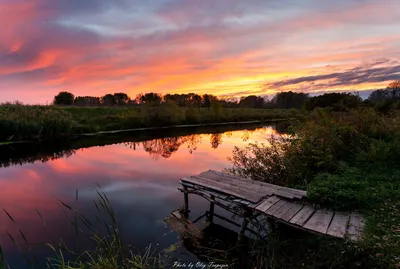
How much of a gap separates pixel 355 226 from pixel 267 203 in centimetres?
A: 184

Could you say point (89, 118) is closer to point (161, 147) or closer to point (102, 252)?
point (161, 147)

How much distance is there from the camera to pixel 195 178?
8.64 meters

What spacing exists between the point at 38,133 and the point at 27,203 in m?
17.5

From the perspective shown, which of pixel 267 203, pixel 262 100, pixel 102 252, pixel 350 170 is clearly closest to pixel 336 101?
pixel 350 170

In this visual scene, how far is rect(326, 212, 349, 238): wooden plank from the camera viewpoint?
4.72m

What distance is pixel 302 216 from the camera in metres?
5.46

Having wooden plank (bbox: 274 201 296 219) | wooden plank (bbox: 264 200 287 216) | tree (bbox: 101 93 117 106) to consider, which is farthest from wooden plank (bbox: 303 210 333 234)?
tree (bbox: 101 93 117 106)

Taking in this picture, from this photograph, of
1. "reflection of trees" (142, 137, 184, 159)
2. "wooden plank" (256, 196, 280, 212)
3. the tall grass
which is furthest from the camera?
"reflection of trees" (142, 137, 184, 159)

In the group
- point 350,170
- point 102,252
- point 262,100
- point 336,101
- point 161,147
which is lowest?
point 102,252

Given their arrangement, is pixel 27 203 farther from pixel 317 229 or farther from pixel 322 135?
pixel 322 135

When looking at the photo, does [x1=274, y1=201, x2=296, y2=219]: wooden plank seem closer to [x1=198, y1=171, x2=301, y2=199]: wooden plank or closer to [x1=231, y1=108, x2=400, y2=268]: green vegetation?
[x1=198, y1=171, x2=301, y2=199]: wooden plank

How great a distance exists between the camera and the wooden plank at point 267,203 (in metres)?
5.90

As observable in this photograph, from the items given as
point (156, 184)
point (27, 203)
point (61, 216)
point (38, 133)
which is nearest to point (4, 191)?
point (27, 203)

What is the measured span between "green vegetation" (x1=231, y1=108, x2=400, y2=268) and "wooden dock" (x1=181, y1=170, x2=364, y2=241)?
0.24 metres
